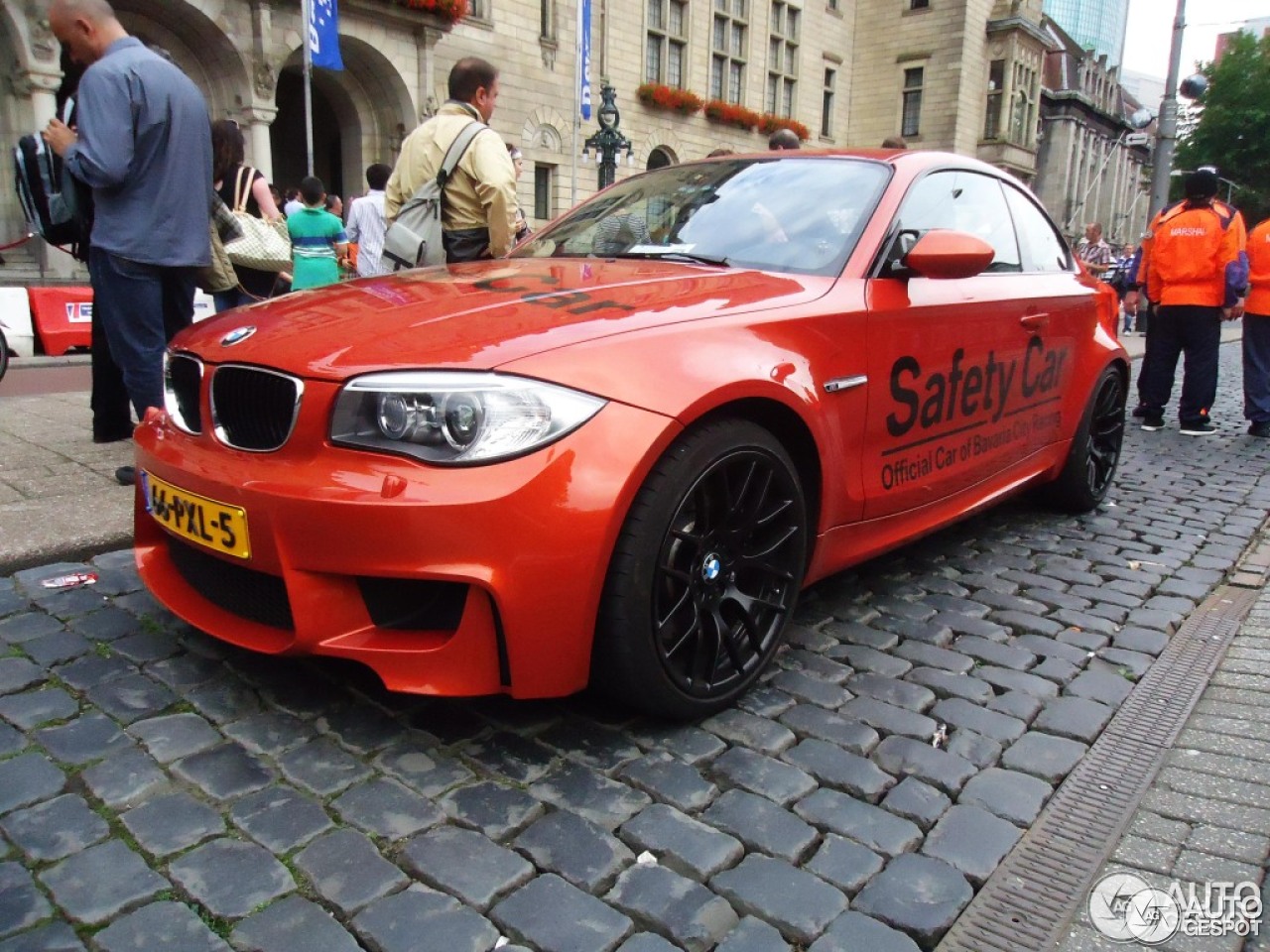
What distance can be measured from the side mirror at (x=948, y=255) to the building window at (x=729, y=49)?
25.8m

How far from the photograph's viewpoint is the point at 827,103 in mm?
33344

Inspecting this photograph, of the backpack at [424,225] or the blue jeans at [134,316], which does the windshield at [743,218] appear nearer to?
the backpack at [424,225]

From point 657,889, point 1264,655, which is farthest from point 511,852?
point 1264,655

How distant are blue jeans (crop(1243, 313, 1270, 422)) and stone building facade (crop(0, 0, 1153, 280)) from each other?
48.7 feet

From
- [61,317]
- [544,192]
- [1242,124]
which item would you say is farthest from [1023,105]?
[61,317]

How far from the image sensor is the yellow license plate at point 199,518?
2170 millimetres

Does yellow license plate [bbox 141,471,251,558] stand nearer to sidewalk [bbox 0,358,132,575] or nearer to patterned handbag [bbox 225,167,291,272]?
sidewalk [bbox 0,358,132,575]

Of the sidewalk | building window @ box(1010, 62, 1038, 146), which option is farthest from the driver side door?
building window @ box(1010, 62, 1038, 146)

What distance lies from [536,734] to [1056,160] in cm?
5788

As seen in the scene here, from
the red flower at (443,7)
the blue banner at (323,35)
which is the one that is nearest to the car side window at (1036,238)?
the blue banner at (323,35)

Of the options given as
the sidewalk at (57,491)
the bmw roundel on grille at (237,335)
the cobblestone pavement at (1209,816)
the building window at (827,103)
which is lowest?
the cobblestone pavement at (1209,816)

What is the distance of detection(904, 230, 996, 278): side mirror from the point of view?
113 inches

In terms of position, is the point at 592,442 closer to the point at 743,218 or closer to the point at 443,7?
the point at 743,218

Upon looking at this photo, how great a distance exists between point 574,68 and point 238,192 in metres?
18.2
